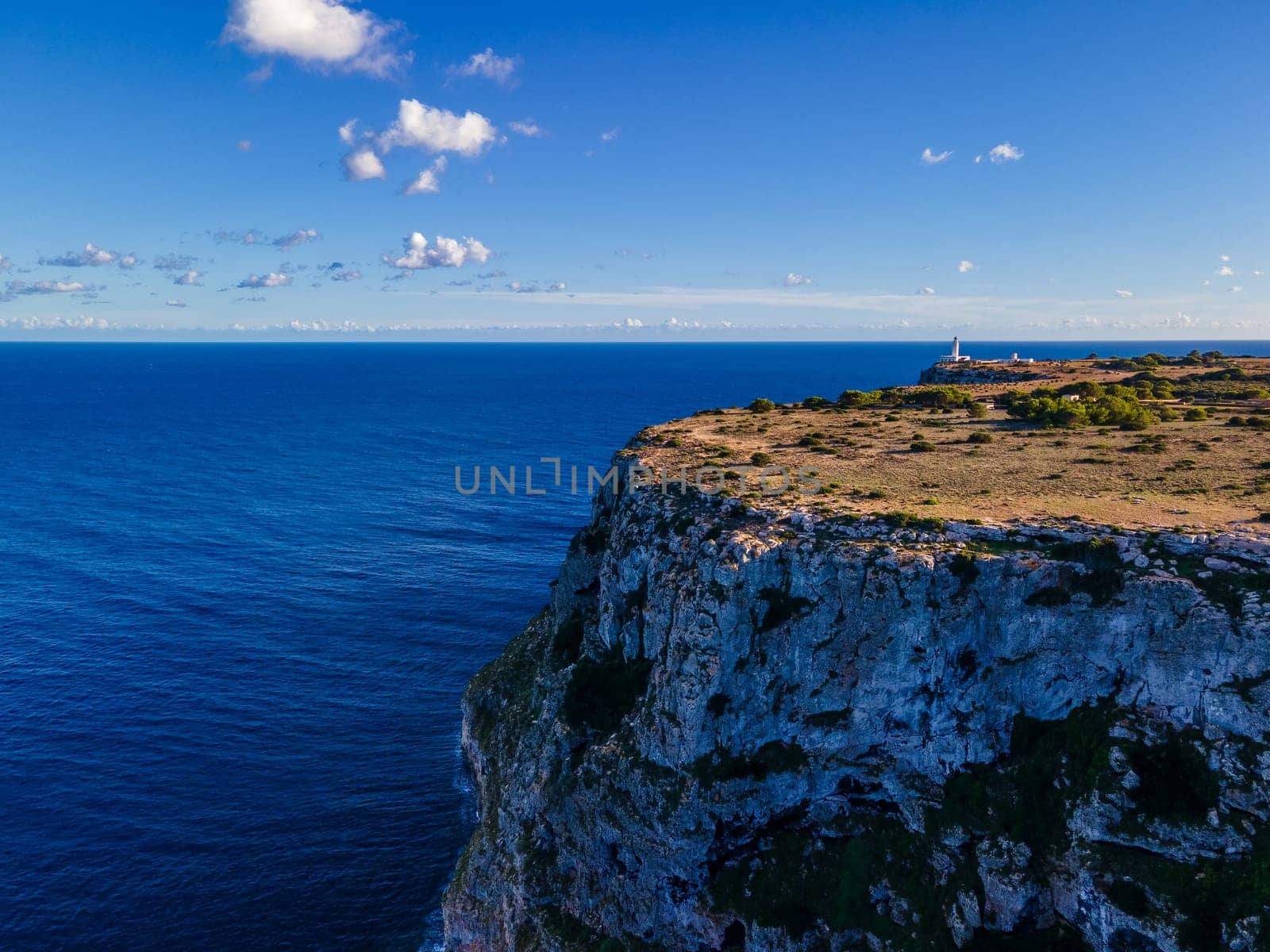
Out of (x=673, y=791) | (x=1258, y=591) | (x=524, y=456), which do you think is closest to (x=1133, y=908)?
(x=1258, y=591)

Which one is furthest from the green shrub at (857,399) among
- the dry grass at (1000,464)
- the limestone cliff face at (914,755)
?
the limestone cliff face at (914,755)

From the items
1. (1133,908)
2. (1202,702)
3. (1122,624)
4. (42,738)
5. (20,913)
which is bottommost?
(20,913)

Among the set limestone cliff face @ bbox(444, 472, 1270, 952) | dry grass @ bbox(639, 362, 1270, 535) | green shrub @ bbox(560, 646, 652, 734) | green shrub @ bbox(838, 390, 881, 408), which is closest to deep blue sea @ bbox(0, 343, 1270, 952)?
limestone cliff face @ bbox(444, 472, 1270, 952)

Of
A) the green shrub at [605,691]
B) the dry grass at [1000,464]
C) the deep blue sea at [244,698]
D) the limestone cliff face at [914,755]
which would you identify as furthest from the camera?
the deep blue sea at [244,698]

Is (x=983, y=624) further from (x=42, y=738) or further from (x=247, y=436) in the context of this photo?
(x=247, y=436)

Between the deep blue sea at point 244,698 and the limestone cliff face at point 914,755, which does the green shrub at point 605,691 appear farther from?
the deep blue sea at point 244,698

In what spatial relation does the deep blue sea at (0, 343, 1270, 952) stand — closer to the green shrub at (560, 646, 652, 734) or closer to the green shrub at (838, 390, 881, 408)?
the green shrub at (560, 646, 652, 734)
